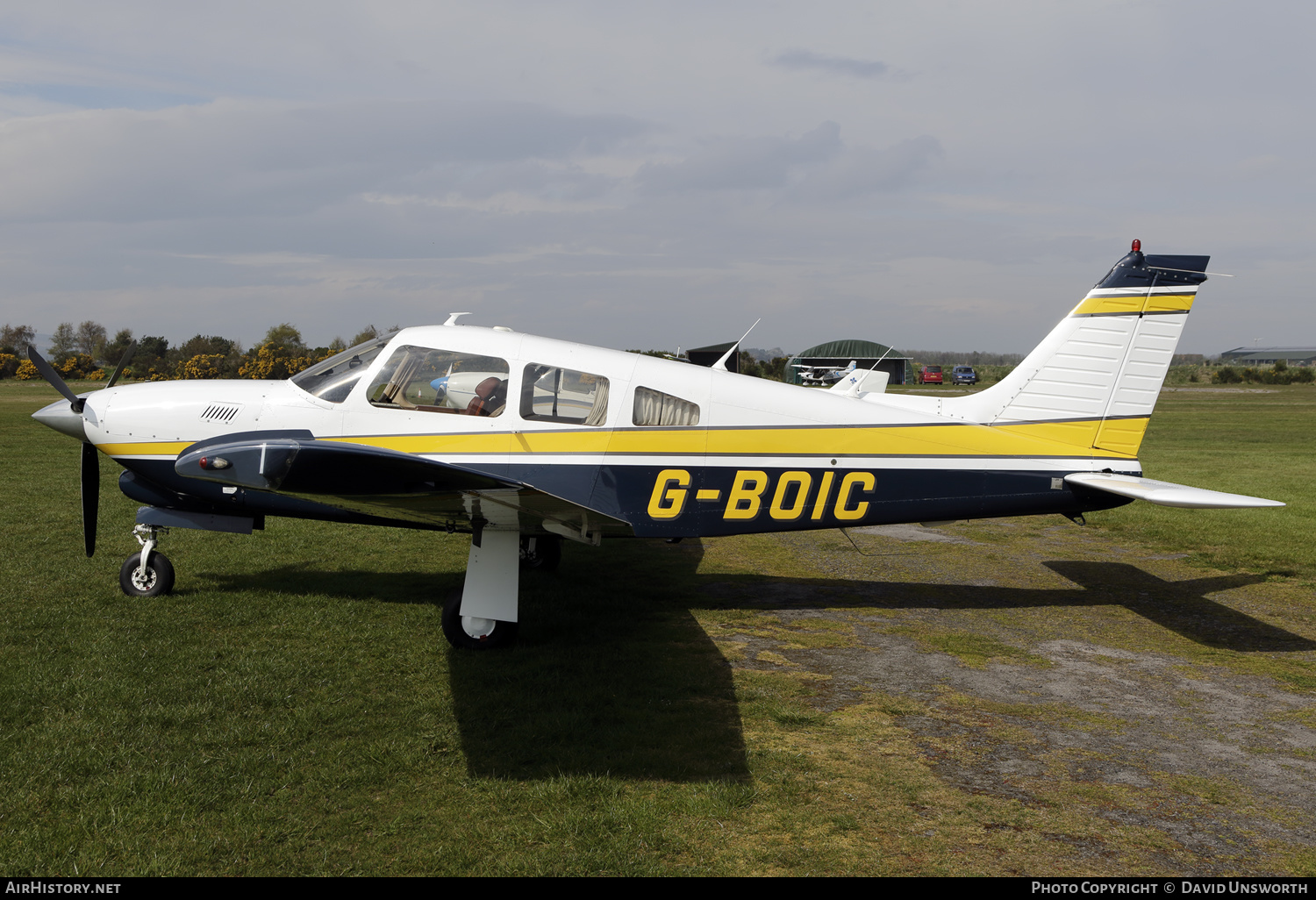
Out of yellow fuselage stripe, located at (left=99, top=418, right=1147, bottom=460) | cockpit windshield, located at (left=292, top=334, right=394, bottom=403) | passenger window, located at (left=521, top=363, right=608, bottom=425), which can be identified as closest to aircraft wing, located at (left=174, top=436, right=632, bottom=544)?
yellow fuselage stripe, located at (left=99, top=418, right=1147, bottom=460)

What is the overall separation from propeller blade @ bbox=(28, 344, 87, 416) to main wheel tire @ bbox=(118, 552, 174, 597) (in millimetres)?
1403

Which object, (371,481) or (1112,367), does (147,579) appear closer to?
(371,481)

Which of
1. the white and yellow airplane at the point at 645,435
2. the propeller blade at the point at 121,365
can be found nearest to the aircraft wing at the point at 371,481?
the white and yellow airplane at the point at 645,435

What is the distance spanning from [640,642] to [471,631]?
1342 mm

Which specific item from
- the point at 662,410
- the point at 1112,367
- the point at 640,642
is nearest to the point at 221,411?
the point at 662,410

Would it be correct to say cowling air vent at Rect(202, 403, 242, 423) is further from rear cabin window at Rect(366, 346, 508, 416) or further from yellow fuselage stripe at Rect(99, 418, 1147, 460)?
rear cabin window at Rect(366, 346, 508, 416)

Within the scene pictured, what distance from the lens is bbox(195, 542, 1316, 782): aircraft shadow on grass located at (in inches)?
189

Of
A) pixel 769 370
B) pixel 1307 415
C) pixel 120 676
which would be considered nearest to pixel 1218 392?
pixel 1307 415

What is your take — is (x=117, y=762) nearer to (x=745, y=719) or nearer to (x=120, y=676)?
(x=120, y=676)

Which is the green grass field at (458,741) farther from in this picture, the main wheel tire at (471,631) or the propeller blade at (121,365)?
the propeller blade at (121,365)

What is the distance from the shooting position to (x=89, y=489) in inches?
293

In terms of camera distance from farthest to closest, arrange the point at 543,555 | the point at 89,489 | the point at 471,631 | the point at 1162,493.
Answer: the point at 543,555, the point at 89,489, the point at 1162,493, the point at 471,631

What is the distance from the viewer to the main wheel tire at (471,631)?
638 cm
